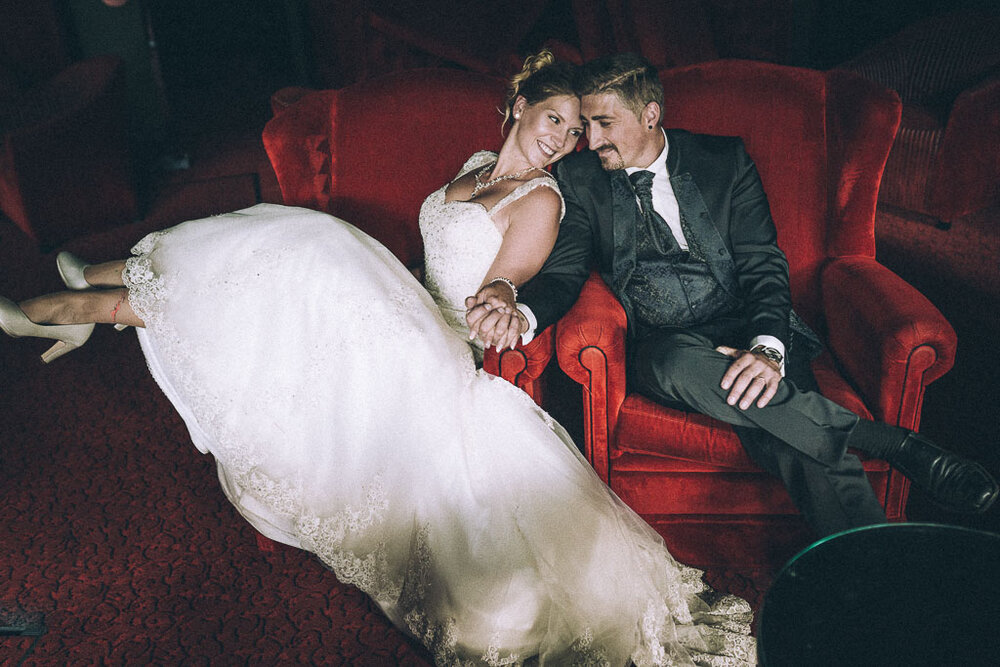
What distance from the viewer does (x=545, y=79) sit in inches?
77.4

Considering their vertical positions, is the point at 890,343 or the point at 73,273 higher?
the point at 890,343

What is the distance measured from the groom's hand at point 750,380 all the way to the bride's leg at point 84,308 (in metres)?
1.44

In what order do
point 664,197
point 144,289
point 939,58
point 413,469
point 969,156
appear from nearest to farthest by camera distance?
point 413,469 < point 144,289 < point 664,197 < point 969,156 < point 939,58

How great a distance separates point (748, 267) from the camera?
75.8 inches

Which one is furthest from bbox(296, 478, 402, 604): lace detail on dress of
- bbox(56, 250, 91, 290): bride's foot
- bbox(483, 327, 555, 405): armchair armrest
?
bbox(56, 250, 91, 290): bride's foot

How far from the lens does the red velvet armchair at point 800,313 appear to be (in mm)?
1696

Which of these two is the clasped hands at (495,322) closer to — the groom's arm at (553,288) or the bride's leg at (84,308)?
the groom's arm at (553,288)

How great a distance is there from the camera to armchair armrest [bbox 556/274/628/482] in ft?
5.59

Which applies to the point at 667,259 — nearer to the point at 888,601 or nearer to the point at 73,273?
the point at 888,601

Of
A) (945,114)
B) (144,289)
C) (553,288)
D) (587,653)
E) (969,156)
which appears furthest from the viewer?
(945,114)

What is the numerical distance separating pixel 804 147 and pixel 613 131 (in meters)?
0.60

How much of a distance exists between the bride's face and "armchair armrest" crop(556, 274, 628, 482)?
48 centimetres

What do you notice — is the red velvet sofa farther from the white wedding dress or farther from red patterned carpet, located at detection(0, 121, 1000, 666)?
red patterned carpet, located at detection(0, 121, 1000, 666)

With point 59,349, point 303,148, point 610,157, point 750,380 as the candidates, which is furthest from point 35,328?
point 750,380
